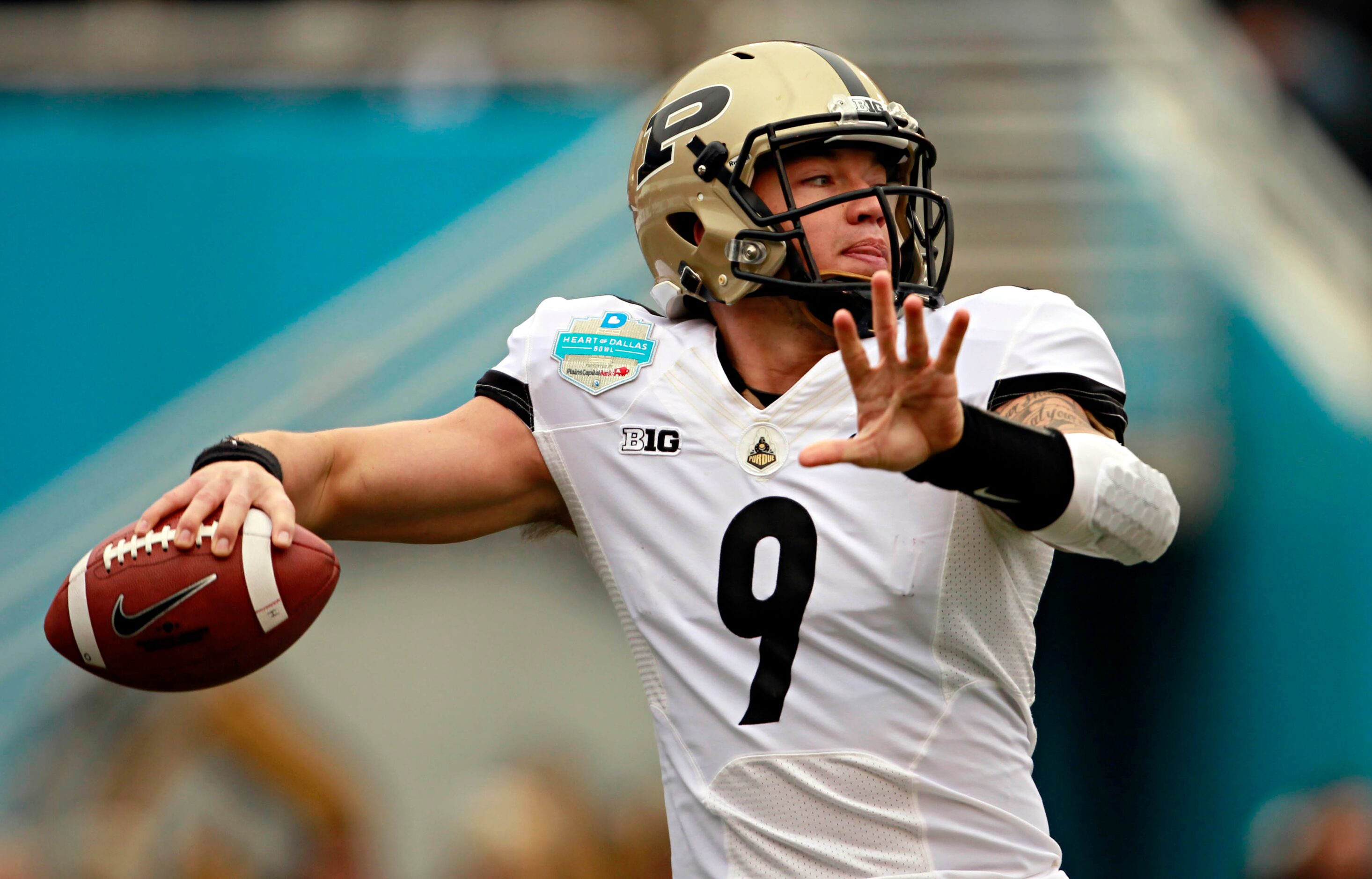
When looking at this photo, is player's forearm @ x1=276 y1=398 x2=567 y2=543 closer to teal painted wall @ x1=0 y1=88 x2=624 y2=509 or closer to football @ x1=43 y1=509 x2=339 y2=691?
football @ x1=43 y1=509 x2=339 y2=691

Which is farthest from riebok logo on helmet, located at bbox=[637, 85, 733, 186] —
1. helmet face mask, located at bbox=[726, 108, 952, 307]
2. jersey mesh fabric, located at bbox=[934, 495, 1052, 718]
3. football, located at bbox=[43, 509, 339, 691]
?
football, located at bbox=[43, 509, 339, 691]

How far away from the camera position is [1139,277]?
6.25 m

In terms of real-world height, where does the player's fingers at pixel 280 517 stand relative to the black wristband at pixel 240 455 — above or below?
below

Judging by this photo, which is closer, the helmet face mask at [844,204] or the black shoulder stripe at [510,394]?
the helmet face mask at [844,204]

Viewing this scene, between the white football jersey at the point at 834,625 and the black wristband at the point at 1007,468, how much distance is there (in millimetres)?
234

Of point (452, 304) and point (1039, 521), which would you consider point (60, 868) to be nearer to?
point (452, 304)

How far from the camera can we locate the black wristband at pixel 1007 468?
185 centimetres

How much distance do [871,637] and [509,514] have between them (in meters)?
0.69

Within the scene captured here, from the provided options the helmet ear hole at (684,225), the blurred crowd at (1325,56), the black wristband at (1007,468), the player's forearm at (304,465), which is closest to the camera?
the black wristband at (1007,468)

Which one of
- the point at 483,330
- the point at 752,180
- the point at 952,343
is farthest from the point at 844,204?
the point at 483,330

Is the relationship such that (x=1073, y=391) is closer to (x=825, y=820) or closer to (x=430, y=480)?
(x=825, y=820)

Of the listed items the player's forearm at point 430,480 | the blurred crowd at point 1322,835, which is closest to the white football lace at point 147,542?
the player's forearm at point 430,480

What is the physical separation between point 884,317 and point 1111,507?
0.42 meters

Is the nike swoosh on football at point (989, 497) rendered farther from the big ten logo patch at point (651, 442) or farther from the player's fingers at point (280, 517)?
the player's fingers at point (280, 517)
